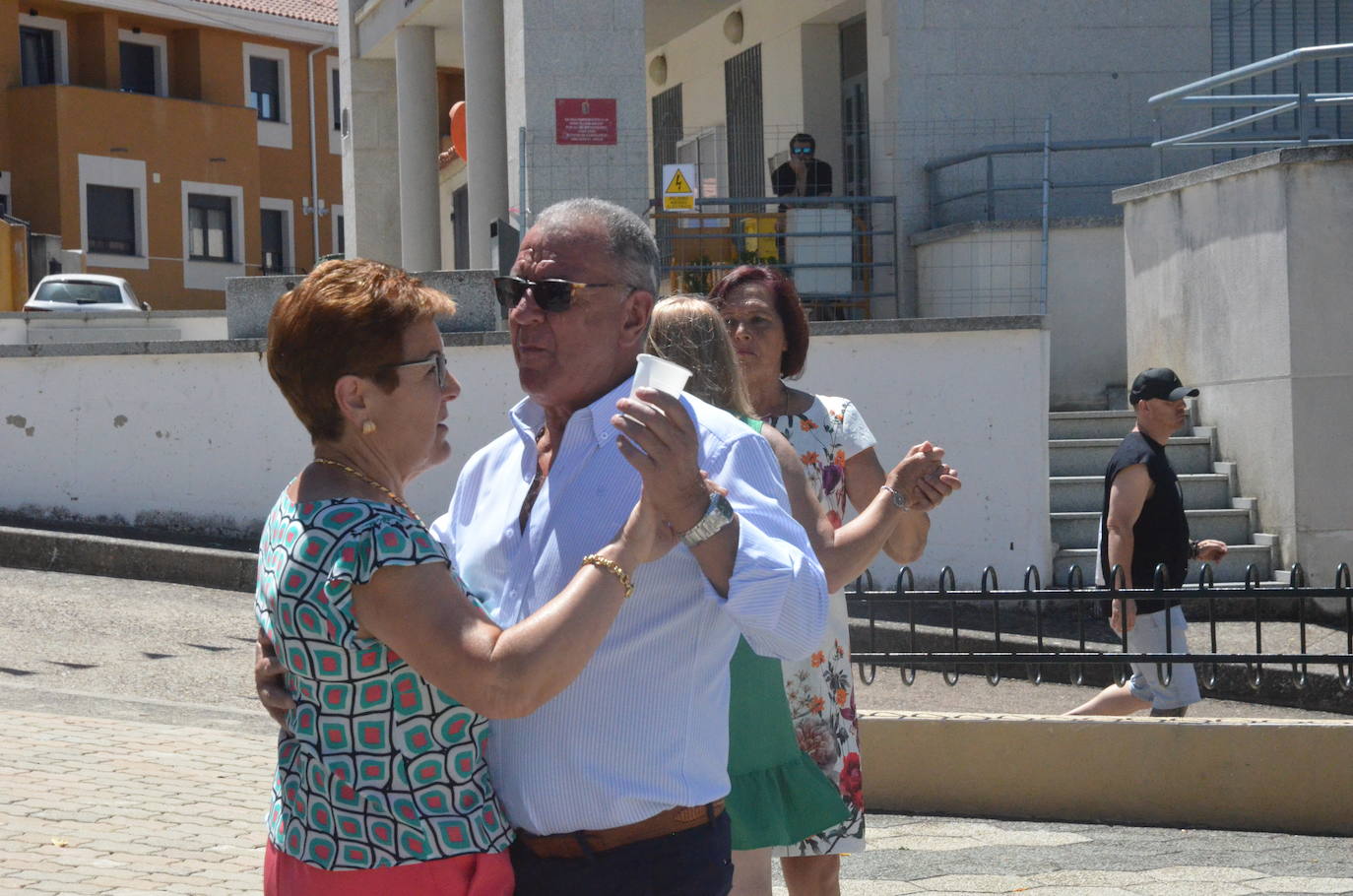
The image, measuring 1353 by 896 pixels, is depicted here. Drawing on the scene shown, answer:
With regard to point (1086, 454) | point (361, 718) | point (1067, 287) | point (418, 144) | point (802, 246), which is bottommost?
point (1086, 454)

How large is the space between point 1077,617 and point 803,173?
8898 mm

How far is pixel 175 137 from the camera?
139ft

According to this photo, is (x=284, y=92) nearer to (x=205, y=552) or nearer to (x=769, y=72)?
(x=769, y=72)

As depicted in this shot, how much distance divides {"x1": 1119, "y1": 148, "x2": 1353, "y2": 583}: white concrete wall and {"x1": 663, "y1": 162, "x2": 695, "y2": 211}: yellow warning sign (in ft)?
13.4

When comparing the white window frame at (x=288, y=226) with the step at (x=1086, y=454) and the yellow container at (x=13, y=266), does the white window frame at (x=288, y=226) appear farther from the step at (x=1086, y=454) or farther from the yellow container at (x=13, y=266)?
the step at (x=1086, y=454)

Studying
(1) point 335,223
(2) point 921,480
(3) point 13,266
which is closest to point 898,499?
(2) point 921,480

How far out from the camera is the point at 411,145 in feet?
66.5

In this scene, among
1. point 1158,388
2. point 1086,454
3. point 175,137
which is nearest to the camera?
point 1158,388

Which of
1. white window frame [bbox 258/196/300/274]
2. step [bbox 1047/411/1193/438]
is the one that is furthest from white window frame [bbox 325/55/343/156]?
step [bbox 1047/411/1193/438]

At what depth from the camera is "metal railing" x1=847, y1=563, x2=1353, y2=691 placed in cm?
652

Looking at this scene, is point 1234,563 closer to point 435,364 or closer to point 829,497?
point 829,497

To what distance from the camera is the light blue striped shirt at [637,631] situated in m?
2.58

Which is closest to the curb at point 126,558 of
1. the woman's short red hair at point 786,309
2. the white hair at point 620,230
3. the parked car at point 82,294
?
the woman's short red hair at point 786,309

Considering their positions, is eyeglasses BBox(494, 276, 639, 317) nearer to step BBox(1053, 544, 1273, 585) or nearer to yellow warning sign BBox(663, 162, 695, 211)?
step BBox(1053, 544, 1273, 585)
